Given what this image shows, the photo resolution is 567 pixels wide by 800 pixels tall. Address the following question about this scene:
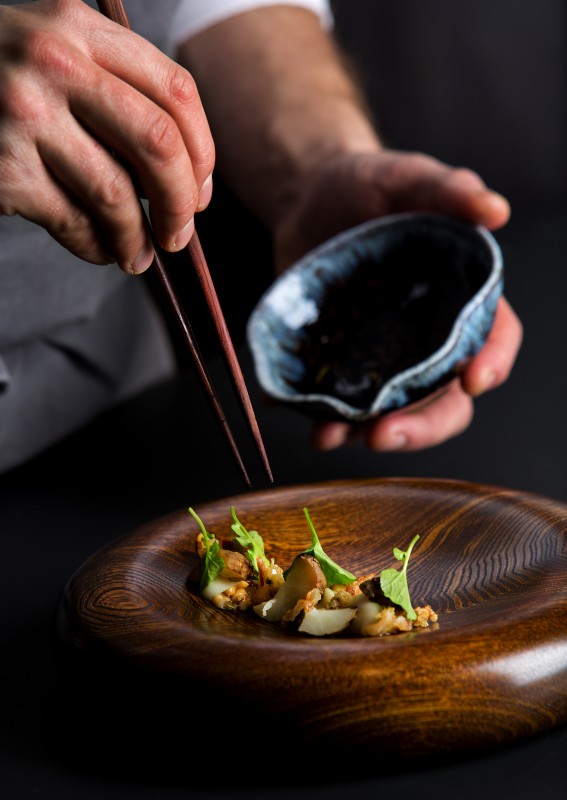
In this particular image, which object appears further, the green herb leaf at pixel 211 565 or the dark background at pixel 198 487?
the green herb leaf at pixel 211 565

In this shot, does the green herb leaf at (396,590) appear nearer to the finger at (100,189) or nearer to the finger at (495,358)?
the finger at (100,189)

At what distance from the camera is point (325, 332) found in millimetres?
1492

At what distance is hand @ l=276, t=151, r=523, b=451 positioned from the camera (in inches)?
52.7

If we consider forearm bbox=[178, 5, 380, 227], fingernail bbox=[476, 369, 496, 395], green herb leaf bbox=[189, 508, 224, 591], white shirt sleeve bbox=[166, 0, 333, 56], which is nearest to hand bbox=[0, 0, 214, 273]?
green herb leaf bbox=[189, 508, 224, 591]

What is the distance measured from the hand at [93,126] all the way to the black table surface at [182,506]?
14.5 inches

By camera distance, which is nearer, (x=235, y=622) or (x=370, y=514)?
(x=235, y=622)

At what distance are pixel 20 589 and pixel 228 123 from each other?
45.3 inches

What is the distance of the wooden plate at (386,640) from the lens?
26.3 inches

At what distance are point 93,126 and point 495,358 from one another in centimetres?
79

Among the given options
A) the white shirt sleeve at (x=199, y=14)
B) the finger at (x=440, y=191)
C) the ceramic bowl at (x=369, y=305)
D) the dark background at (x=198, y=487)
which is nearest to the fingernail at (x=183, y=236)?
the dark background at (x=198, y=487)

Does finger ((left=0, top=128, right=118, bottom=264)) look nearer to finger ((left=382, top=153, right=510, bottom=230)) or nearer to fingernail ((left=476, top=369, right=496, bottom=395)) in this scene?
fingernail ((left=476, top=369, right=496, bottom=395))

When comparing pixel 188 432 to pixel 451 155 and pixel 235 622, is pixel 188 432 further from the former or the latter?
pixel 451 155

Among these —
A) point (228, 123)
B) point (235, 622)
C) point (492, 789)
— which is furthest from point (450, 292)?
point (492, 789)

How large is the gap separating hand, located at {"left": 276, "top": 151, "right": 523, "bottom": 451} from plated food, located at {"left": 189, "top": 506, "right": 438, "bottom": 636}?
1.36 feet
